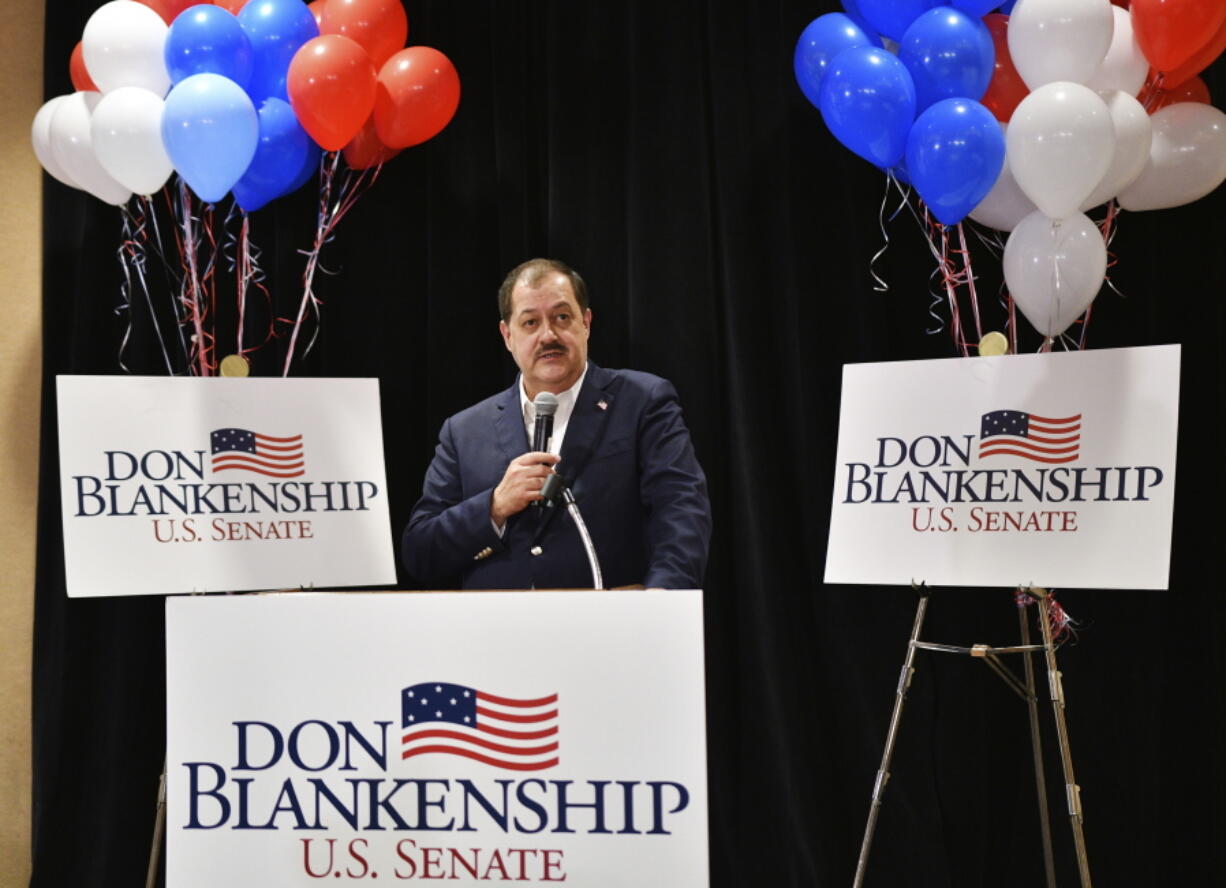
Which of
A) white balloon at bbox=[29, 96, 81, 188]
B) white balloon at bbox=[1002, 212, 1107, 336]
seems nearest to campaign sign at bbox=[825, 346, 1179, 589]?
white balloon at bbox=[1002, 212, 1107, 336]

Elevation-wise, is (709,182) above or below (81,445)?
above

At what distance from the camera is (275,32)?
320 centimetres

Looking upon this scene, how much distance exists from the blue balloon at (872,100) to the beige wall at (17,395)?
Answer: 8.48 ft

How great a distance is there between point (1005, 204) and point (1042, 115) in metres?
0.33

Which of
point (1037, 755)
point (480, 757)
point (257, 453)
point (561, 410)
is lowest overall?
point (1037, 755)

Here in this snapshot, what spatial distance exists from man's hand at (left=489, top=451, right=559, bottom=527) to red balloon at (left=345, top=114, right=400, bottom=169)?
1239mm

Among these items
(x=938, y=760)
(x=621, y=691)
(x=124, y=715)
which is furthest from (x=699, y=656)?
(x=124, y=715)

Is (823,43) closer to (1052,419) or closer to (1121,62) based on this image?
(1121,62)

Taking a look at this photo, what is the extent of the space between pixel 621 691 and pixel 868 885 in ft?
6.05

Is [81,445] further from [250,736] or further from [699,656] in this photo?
[699,656]

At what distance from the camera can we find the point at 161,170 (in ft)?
10.3

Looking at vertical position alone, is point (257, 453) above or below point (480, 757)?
above

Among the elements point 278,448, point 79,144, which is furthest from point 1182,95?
point 79,144

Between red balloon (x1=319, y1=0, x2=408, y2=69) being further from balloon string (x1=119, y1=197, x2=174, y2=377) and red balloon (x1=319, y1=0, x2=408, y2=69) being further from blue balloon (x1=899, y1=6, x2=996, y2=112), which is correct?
blue balloon (x1=899, y1=6, x2=996, y2=112)
